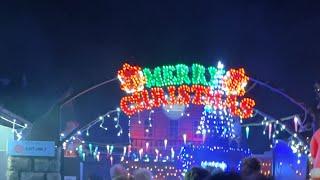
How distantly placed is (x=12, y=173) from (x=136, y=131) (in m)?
25.0

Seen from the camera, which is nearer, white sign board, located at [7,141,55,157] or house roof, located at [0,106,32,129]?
house roof, located at [0,106,32,129]

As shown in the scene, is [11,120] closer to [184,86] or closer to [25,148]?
[25,148]

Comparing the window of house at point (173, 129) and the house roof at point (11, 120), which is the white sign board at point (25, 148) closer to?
the house roof at point (11, 120)

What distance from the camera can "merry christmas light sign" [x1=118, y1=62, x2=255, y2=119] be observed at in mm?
13258

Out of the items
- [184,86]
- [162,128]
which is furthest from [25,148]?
[162,128]

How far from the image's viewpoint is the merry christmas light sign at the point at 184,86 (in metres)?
13.3

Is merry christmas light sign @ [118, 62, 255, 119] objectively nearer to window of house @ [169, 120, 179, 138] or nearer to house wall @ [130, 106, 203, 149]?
house wall @ [130, 106, 203, 149]

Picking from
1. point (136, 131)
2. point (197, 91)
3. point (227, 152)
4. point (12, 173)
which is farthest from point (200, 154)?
point (136, 131)

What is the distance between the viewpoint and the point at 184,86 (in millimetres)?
13625

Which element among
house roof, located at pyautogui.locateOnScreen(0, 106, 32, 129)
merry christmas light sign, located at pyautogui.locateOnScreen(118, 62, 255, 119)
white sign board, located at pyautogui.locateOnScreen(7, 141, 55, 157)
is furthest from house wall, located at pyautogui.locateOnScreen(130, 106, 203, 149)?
white sign board, located at pyautogui.locateOnScreen(7, 141, 55, 157)

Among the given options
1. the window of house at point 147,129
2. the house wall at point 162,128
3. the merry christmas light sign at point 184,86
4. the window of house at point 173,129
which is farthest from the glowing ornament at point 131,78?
the window of house at point 173,129

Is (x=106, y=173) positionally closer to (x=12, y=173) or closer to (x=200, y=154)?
(x=200, y=154)

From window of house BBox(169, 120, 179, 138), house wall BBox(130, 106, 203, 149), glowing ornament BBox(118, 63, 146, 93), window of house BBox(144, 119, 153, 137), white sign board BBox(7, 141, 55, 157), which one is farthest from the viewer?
window of house BBox(169, 120, 179, 138)

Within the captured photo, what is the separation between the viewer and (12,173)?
40.5ft
